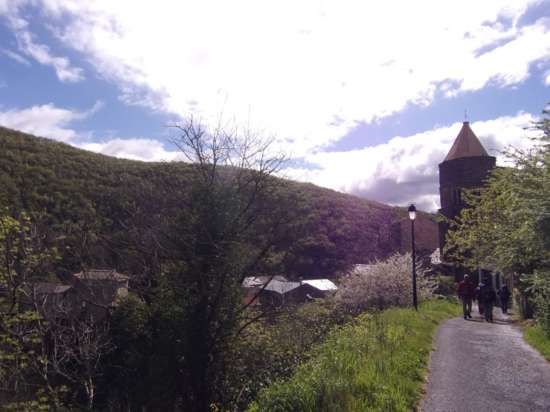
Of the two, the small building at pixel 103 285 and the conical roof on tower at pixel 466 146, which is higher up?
the conical roof on tower at pixel 466 146

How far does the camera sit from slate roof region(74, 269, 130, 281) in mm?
12625

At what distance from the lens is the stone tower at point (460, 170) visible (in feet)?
163

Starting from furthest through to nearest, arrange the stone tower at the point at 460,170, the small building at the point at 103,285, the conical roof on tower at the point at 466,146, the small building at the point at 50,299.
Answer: the conical roof on tower at the point at 466,146
the stone tower at the point at 460,170
the small building at the point at 103,285
the small building at the point at 50,299

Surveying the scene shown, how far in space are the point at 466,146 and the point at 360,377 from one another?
49263mm

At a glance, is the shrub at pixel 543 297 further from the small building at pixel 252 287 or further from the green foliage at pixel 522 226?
the small building at pixel 252 287

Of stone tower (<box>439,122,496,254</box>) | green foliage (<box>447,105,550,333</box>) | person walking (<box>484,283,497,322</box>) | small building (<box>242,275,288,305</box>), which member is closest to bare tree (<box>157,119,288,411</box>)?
small building (<box>242,275,288,305</box>)

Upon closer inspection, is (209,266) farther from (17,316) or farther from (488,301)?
(488,301)

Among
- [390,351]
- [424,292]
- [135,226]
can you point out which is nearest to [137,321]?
[135,226]

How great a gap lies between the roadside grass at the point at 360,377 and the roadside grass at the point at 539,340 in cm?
216

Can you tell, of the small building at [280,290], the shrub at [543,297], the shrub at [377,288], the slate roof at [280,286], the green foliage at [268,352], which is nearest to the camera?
the green foliage at [268,352]

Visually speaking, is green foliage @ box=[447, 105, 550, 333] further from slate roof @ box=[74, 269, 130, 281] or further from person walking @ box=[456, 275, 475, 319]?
slate roof @ box=[74, 269, 130, 281]

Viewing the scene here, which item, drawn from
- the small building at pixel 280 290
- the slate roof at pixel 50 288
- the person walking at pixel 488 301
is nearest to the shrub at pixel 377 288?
the small building at pixel 280 290

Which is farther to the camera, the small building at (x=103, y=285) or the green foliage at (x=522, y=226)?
the small building at (x=103, y=285)

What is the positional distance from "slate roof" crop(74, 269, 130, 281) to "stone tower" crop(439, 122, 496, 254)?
Result: 4008cm
